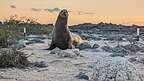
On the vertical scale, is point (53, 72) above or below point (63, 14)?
below

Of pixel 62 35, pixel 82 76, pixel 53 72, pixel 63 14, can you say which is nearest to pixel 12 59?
pixel 53 72

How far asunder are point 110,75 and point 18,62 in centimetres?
355

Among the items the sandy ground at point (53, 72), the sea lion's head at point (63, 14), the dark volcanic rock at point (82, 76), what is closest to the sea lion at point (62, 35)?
the sea lion's head at point (63, 14)

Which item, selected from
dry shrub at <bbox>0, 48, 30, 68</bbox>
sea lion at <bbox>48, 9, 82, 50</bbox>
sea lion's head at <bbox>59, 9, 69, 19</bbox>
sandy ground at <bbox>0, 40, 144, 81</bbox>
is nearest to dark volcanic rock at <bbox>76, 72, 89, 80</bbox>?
sandy ground at <bbox>0, 40, 144, 81</bbox>

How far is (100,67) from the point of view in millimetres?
8242

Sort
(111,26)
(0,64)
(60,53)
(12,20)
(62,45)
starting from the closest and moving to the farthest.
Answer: (0,64), (60,53), (62,45), (12,20), (111,26)

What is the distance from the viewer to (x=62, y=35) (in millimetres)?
Result: 18922

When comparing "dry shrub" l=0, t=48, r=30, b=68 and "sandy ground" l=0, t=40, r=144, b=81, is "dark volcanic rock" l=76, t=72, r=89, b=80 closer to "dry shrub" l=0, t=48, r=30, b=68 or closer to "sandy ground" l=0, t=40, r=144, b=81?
"sandy ground" l=0, t=40, r=144, b=81

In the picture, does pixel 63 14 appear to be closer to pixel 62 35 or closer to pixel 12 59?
pixel 62 35

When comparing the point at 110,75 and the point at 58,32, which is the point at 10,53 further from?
the point at 58,32

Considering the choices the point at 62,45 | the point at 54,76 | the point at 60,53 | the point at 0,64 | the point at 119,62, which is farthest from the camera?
the point at 62,45

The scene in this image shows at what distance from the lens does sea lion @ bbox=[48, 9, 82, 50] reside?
1855 centimetres

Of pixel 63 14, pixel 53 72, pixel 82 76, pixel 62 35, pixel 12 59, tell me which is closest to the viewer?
pixel 82 76

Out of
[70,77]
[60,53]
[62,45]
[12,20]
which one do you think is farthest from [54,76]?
[12,20]
